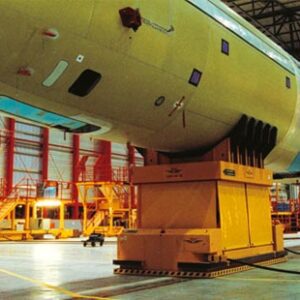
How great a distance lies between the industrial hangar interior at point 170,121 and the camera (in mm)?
5141

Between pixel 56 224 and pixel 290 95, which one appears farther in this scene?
pixel 56 224

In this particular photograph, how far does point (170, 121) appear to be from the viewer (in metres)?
7.12

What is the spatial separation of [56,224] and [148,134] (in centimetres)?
3032

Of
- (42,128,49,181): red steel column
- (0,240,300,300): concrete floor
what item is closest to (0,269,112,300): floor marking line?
(0,240,300,300): concrete floor

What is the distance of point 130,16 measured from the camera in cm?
533

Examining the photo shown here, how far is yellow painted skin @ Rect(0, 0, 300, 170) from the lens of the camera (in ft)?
15.7

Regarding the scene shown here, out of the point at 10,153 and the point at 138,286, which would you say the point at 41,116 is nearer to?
the point at 138,286

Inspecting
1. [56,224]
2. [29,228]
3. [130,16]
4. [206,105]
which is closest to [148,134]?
[206,105]

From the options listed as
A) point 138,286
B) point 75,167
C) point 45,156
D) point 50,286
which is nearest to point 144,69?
point 138,286

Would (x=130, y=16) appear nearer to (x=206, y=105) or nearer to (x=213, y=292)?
(x=206, y=105)

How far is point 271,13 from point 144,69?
23431 mm

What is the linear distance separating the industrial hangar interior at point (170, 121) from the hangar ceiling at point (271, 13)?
17.8 meters

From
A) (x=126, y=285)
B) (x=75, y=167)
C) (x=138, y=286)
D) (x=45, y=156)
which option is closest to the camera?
(x=138, y=286)

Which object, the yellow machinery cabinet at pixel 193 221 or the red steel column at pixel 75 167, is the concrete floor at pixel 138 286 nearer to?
the yellow machinery cabinet at pixel 193 221
